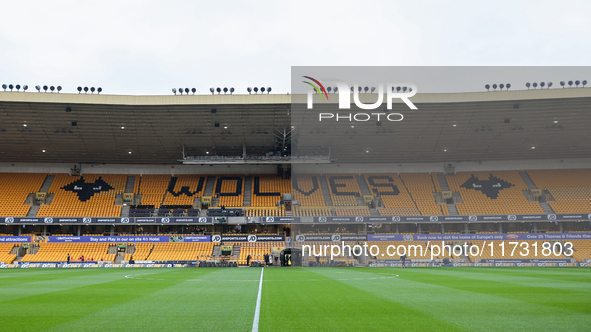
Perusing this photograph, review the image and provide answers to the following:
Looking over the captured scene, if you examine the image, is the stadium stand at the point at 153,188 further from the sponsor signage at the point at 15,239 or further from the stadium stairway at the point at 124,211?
the sponsor signage at the point at 15,239

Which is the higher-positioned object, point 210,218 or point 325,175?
point 325,175

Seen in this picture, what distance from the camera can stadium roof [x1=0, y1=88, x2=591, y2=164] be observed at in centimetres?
3450

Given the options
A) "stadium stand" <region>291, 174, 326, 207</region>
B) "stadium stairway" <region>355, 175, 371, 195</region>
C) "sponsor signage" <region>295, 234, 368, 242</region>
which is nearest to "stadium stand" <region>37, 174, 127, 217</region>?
"stadium stand" <region>291, 174, 326, 207</region>

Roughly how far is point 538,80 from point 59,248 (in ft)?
156

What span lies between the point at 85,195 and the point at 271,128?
23.6 m

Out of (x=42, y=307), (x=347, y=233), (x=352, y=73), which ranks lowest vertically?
(x=42, y=307)

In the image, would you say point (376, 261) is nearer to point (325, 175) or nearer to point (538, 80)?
point (325, 175)

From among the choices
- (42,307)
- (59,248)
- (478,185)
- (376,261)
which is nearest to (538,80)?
(478,185)

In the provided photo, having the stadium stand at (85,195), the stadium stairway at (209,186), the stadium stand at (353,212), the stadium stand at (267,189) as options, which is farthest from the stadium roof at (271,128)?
the stadium stand at (353,212)

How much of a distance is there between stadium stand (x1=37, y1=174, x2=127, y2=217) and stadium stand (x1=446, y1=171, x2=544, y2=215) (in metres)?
38.7

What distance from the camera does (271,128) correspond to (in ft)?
134

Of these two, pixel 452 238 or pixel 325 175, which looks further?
pixel 325 175

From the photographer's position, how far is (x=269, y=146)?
4609cm

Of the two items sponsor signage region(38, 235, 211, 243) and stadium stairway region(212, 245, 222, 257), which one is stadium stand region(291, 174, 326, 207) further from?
sponsor signage region(38, 235, 211, 243)
